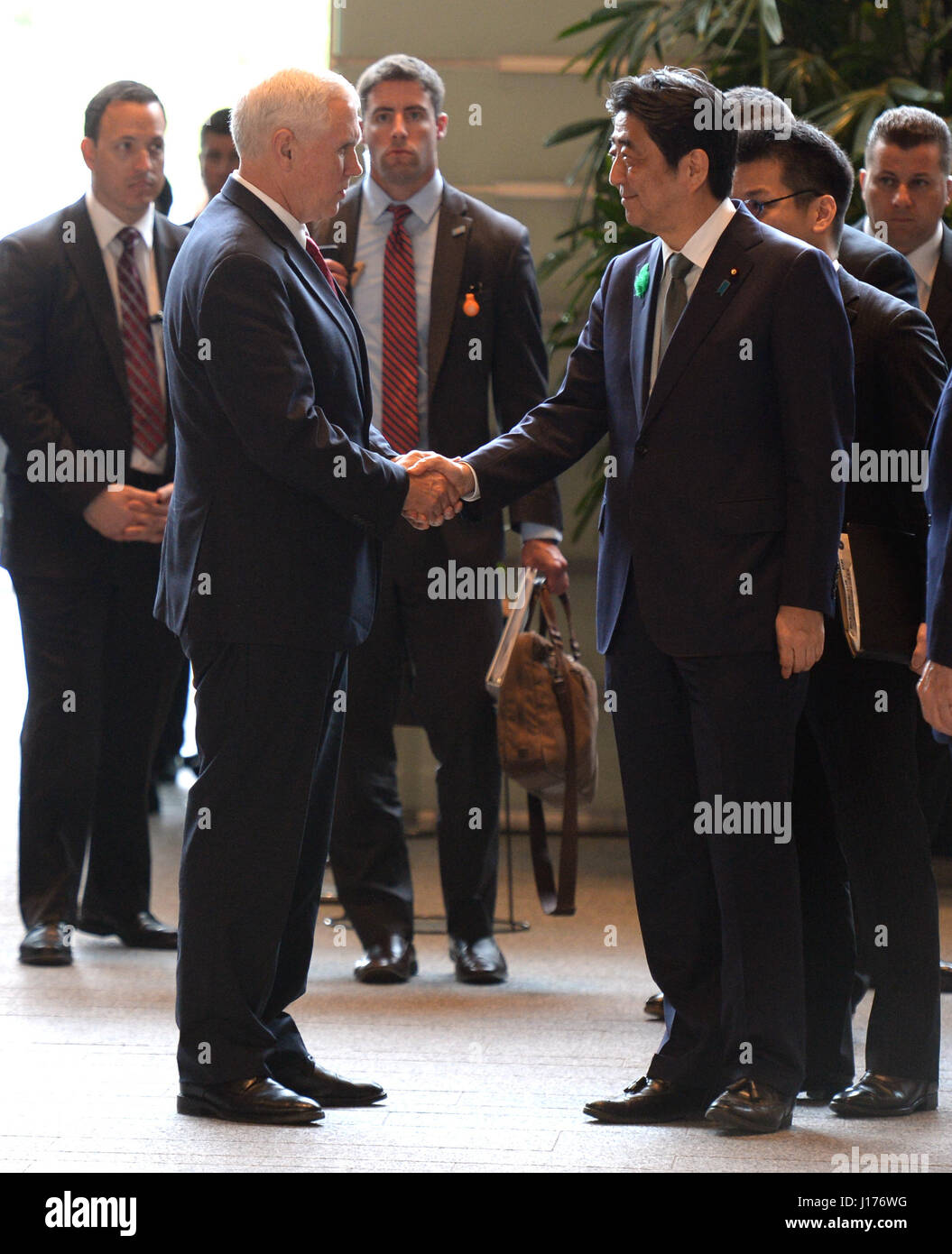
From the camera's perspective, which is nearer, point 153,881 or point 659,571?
point 659,571

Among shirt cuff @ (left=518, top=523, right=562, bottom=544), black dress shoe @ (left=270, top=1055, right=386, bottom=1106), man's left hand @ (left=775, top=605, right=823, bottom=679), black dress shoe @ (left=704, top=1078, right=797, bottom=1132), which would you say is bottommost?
black dress shoe @ (left=270, top=1055, right=386, bottom=1106)

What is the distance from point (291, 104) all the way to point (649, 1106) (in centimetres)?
167

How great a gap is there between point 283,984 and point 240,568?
27.9 inches

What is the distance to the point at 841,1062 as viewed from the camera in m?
3.01

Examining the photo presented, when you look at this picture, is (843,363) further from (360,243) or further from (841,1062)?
(360,243)

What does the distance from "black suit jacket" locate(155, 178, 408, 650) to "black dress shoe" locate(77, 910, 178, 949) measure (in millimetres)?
1455

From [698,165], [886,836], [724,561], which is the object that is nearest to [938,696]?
[724,561]

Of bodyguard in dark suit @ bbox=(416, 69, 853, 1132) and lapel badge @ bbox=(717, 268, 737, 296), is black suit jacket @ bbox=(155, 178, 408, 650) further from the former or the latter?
lapel badge @ bbox=(717, 268, 737, 296)

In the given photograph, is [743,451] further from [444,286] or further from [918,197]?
[918,197]

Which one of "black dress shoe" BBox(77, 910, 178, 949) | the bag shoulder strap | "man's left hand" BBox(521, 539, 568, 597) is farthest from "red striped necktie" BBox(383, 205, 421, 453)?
"black dress shoe" BBox(77, 910, 178, 949)

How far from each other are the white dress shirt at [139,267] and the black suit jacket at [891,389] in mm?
1766

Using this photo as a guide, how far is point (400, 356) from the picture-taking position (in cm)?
394

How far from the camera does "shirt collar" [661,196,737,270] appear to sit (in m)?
2.80

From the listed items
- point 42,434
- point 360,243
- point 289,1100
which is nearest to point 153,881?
point 42,434
